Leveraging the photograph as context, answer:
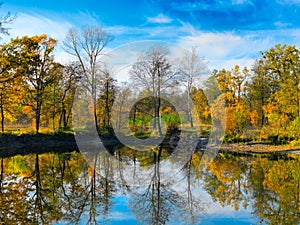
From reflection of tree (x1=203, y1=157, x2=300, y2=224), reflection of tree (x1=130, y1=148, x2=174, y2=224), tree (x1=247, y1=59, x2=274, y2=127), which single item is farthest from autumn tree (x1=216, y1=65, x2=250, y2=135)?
reflection of tree (x1=130, y1=148, x2=174, y2=224)

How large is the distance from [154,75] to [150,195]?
Answer: 35.3 feet

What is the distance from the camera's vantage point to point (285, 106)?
56.4ft

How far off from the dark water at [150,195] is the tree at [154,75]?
610 cm

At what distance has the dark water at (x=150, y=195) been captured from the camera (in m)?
5.19

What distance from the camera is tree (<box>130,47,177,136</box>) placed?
14.7 metres

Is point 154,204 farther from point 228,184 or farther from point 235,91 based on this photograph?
point 235,91

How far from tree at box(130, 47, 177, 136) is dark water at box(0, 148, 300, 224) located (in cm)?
610

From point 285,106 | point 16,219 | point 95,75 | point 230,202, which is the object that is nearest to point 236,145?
point 285,106

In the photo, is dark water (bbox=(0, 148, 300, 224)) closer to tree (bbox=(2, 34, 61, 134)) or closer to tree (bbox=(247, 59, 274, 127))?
tree (bbox=(2, 34, 61, 134))

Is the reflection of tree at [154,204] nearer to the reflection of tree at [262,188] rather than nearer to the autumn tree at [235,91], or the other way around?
the reflection of tree at [262,188]

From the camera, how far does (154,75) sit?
54.7 feet

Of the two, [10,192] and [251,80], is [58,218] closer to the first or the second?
[10,192]

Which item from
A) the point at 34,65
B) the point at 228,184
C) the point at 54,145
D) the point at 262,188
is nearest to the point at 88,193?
the point at 228,184

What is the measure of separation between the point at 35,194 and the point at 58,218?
1754 mm
